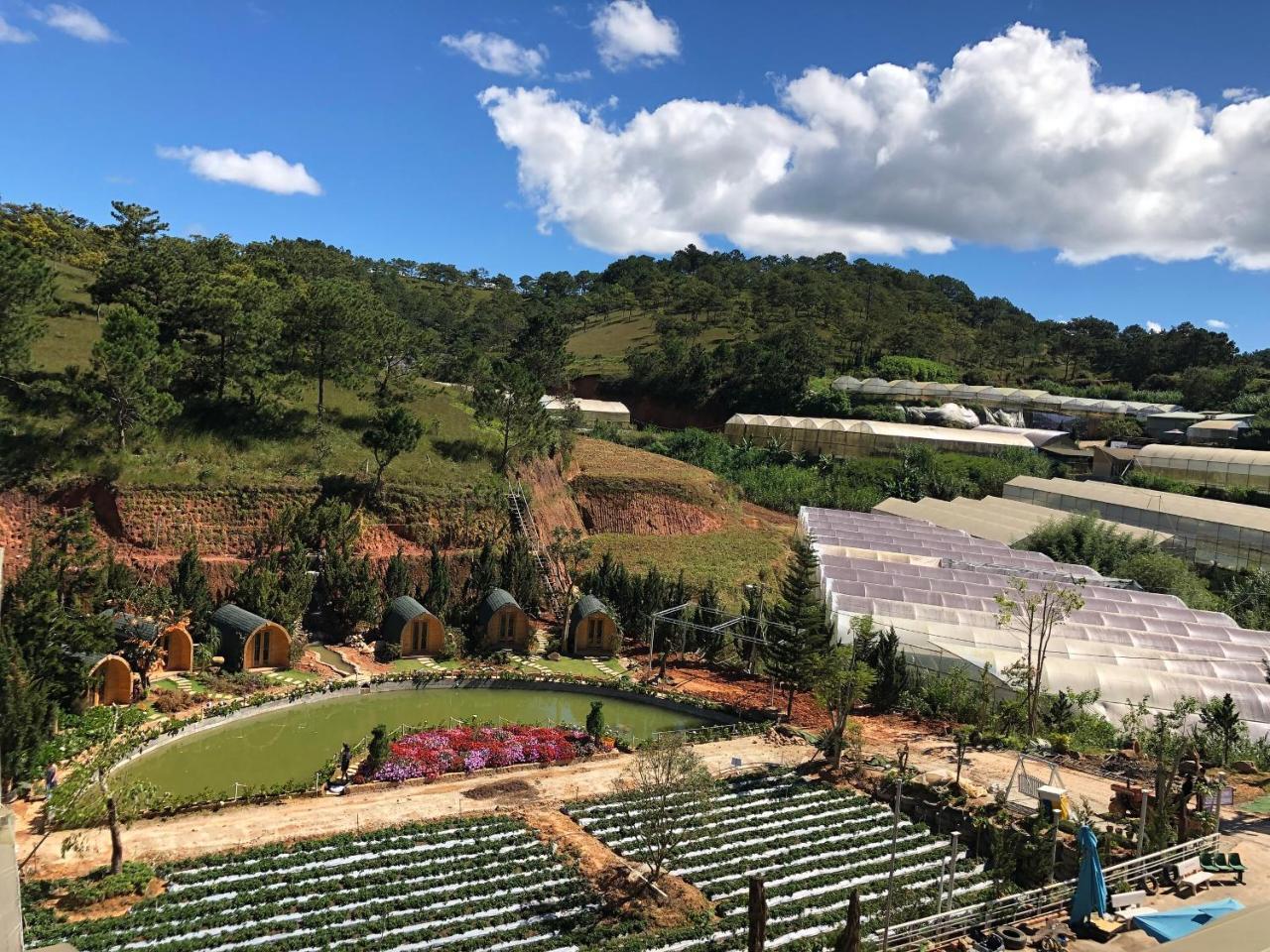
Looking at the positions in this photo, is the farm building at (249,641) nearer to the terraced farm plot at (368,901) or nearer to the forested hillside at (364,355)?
the forested hillside at (364,355)

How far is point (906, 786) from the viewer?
838 inches

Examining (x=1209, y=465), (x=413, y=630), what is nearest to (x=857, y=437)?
(x=1209, y=465)

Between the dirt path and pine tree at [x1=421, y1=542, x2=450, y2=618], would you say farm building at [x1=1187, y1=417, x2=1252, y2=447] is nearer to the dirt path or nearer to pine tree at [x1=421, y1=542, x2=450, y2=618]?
the dirt path

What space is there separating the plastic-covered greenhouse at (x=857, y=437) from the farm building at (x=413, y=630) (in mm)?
42979

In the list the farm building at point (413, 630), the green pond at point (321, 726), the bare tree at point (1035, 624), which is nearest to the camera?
the green pond at point (321, 726)

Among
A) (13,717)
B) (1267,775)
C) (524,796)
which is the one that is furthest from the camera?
(1267,775)

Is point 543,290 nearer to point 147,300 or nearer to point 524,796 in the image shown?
point 147,300

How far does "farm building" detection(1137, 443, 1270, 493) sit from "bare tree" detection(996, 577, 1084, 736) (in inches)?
1420

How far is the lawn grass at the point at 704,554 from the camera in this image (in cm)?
4050

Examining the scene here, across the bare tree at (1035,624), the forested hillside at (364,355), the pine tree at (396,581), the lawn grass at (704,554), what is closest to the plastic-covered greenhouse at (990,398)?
the forested hillside at (364,355)

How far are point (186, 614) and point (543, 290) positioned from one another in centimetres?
11908

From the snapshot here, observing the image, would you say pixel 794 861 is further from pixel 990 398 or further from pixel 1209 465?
pixel 990 398

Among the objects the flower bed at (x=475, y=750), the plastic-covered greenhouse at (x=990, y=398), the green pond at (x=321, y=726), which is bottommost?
the green pond at (x=321, y=726)

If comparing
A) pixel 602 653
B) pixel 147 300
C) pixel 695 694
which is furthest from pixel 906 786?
pixel 147 300
